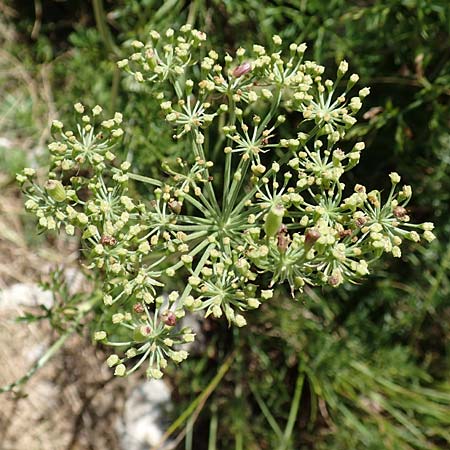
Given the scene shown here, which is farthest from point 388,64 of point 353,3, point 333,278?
point 333,278

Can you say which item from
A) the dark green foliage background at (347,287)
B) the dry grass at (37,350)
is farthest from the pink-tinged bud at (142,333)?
the dry grass at (37,350)

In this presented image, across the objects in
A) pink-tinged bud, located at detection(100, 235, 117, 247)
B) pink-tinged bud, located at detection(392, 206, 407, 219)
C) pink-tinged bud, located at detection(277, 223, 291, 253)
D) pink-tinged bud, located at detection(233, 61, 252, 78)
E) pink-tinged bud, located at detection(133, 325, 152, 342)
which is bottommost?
pink-tinged bud, located at detection(133, 325, 152, 342)

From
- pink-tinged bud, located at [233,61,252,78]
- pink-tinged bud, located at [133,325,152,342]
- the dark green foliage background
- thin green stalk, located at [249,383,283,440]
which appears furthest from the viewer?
thin green stalk, located at [249,383,283,440]

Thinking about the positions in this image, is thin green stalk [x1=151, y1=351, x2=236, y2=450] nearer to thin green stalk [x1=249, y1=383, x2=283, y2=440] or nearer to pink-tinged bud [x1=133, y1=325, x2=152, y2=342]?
thin green stalk [x1=249, y1=383, x2=283, y2=440]

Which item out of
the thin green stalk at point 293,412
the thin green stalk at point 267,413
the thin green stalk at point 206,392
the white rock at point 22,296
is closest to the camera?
the thin green stalk at point 206,392

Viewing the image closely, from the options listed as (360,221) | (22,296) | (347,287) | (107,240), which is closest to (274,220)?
(360,221)

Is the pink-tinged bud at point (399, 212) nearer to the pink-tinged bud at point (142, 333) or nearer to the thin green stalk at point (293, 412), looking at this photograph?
the pink-tinged bud at point (142, 333)

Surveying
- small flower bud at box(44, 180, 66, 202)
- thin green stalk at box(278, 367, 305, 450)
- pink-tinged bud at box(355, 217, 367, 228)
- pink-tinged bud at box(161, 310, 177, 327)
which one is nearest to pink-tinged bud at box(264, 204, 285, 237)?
pink-tinged bud at box(355, 217, 367, 228)
